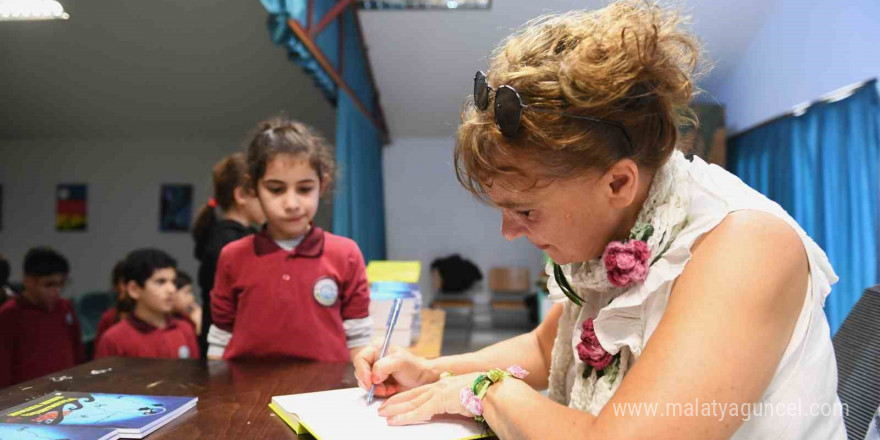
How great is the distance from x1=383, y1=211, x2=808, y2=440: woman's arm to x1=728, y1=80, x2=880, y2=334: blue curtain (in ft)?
11.7

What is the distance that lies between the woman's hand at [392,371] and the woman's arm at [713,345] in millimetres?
331

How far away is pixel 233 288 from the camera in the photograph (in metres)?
1.81

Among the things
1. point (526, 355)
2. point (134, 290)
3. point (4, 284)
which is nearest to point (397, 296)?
point (134, 290)

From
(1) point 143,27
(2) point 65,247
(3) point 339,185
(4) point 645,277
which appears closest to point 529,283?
(3) point 339,185

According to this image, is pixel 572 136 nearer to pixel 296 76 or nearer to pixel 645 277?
pixel 645 277

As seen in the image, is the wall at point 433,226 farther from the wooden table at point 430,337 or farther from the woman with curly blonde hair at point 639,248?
the woman with curly blonde hair at point 639,248

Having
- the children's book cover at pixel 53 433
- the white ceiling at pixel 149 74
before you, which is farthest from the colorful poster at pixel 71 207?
the children's book cover at pixel 53 433

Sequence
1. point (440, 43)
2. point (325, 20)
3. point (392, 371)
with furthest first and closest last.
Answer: point (440, 43) < point (325, 20) < point (392, 371)

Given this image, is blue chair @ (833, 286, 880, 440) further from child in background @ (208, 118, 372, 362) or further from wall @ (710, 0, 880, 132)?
wall @ (710, 0, 880, 132)

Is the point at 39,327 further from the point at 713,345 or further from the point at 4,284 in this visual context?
the point at 713,345

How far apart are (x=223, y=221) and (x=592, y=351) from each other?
2.07 metres

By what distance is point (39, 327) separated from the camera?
3146mm

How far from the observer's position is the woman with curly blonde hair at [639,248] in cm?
71

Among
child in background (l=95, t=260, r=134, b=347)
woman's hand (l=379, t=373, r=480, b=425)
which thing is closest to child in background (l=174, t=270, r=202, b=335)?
child in background (l=95, t=260, r=134, b=347)
